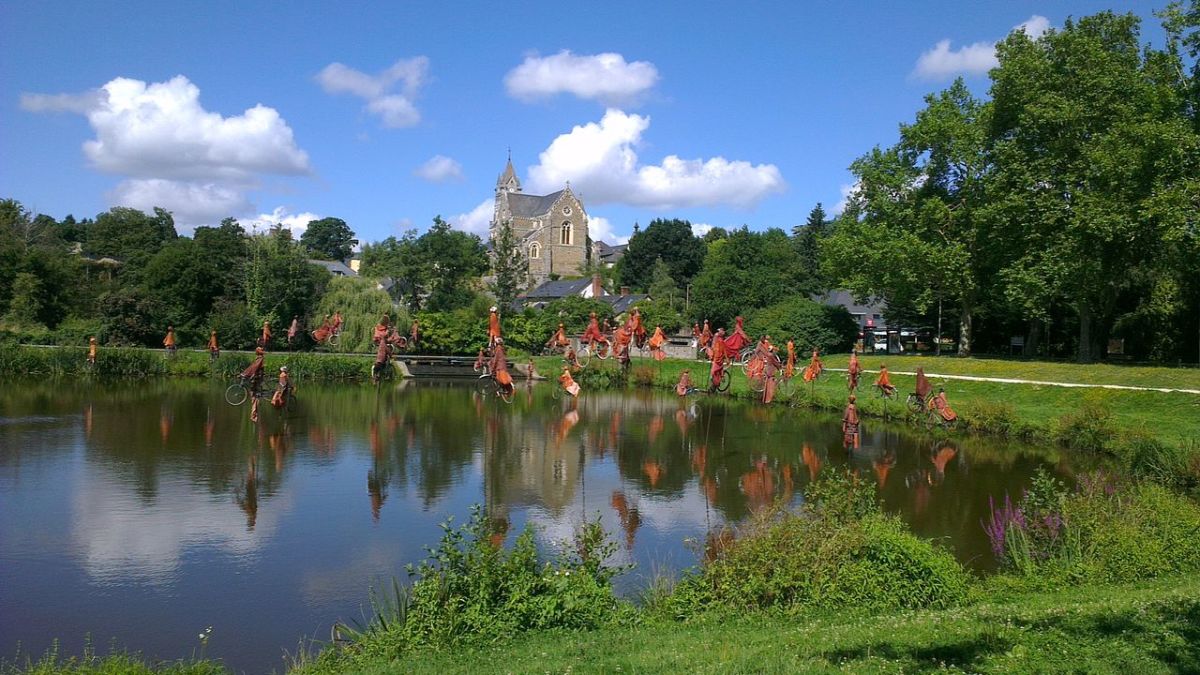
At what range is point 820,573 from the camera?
1016cm

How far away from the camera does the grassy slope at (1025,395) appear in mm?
26250

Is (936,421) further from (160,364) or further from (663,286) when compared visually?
(663,286)

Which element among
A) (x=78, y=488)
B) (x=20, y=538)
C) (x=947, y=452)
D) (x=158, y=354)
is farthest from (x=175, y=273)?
(x=947, y=452)

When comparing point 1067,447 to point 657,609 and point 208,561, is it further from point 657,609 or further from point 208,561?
point 208,561

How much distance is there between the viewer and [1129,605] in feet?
27.9

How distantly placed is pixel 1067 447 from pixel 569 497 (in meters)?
16.9

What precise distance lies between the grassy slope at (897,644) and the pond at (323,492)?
2.89 meters

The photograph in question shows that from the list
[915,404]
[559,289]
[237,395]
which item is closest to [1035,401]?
[915,404]

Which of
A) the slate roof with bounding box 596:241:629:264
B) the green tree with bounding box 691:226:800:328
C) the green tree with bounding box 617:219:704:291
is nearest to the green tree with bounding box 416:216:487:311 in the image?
the green tree with bounding box 691:226:800:328

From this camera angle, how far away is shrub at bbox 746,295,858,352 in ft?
170

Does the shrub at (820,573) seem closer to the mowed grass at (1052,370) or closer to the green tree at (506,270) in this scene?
the mowed grass at (1052,370)

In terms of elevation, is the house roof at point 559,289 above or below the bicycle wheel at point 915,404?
above

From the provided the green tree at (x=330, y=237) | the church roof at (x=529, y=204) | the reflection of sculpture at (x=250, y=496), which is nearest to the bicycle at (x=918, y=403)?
the reflection of sculpture at (x=250, y=496)

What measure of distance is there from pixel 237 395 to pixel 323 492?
56.8 ft
